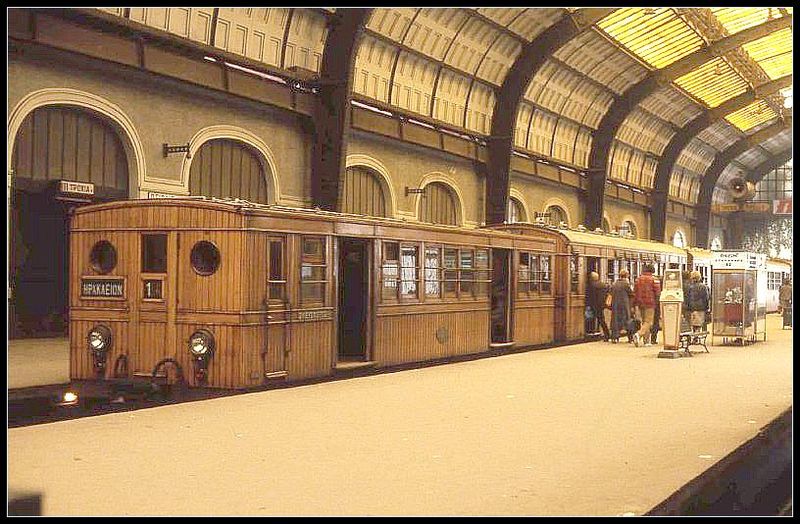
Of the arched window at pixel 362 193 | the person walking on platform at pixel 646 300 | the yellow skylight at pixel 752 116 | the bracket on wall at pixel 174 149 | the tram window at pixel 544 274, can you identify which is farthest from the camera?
the yellow skylight at pixel 752 116

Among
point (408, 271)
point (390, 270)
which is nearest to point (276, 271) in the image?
point (390, 270)

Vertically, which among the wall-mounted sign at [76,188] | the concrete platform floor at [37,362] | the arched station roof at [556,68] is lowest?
the concrete platform floor at [37,362]

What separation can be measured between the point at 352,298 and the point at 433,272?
1866 millimetres

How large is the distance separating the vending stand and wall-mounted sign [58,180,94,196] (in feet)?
42.8

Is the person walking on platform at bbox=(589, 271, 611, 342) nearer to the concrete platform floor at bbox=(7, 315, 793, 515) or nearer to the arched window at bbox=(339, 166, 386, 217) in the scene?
the arched window at bbox=(339, 166, 386, 217)

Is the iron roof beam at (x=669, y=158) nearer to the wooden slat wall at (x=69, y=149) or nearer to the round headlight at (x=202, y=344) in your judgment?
the wooden slat wall at (x=69, y=149)

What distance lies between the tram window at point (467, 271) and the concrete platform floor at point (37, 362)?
21.9 feet

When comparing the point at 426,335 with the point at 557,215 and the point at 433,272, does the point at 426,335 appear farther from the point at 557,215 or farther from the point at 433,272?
the point at 557,215

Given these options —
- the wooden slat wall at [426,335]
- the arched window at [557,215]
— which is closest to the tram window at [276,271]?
the wooden slat wall at [426,335]

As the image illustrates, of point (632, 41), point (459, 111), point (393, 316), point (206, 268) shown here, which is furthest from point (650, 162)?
point (206, 268)

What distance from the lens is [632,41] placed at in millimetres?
30812

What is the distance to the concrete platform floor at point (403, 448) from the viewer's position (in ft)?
18.4

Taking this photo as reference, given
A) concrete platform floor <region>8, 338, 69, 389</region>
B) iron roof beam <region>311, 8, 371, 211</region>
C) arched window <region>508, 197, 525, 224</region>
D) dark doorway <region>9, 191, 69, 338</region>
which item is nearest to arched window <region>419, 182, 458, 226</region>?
arched window <region>508, 197, 525, 224</region>

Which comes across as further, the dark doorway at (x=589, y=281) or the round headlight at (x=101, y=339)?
the dark doorway at (x=589, y=281)
